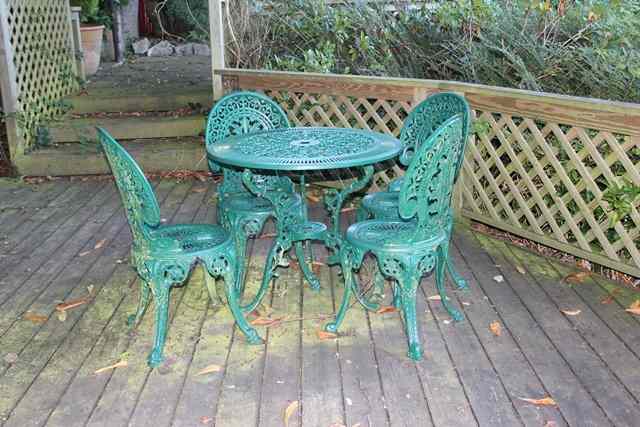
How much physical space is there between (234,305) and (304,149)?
0.77m

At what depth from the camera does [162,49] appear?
10750mm

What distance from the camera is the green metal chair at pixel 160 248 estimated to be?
2.60m

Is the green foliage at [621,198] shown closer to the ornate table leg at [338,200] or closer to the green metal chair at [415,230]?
the green metal chair at [415,230]

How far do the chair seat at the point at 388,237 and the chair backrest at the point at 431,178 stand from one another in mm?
34

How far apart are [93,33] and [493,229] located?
587 centimetres

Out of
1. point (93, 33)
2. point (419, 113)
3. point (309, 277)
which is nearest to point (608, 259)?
point (419, 113)

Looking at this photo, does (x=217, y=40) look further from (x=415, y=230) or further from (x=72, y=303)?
(x=415, y=230)

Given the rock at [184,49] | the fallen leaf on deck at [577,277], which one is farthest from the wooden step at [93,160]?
the rock at [184,49]

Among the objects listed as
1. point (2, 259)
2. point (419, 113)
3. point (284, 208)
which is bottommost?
point (2, 259)

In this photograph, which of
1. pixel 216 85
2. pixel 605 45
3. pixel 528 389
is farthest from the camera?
pixel 216 85

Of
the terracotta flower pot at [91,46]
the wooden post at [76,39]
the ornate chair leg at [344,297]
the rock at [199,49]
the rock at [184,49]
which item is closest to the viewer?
the ornate chair leg at [344,297]

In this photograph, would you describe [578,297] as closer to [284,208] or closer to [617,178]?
[617,178]

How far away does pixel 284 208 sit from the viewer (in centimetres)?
330

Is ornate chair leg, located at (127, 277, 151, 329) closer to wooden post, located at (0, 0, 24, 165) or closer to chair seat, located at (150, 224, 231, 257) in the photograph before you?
chair seat, located at (150, 224, 231, 257)
